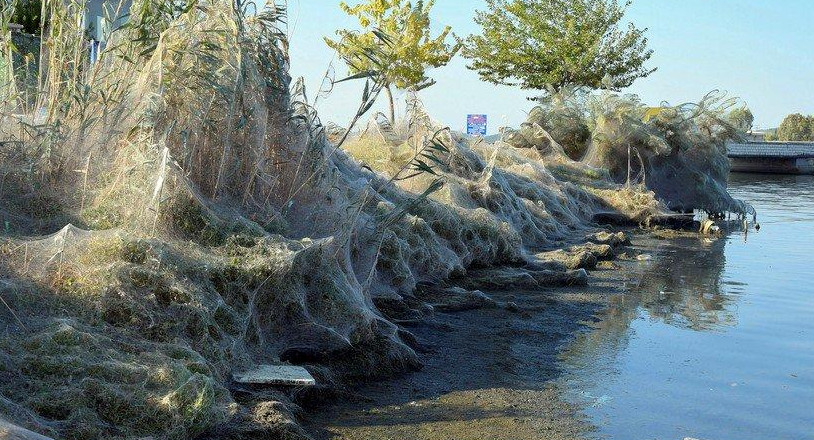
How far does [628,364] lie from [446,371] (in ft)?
5.43

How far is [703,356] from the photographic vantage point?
8.10 meters

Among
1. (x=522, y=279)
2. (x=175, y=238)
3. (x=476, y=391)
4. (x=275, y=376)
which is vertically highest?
(x=175, y=238)

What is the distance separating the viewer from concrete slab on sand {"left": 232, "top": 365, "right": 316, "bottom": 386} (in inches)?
220

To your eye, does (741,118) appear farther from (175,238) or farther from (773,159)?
(773,159)

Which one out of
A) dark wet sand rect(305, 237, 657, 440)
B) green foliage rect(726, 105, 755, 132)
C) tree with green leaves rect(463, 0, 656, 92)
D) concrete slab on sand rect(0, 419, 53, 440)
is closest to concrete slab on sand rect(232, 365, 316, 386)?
dark wet sand rect(305, 237, 657, 440)

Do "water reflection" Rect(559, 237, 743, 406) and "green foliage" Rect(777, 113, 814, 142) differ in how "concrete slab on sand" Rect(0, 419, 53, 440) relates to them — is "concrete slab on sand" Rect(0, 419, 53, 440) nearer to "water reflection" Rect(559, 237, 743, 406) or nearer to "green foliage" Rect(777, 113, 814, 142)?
"water reflection" Rect(559, 237, 743, 406)

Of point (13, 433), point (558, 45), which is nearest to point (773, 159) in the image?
point (558, 45)

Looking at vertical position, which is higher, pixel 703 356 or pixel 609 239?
pixel 609 239

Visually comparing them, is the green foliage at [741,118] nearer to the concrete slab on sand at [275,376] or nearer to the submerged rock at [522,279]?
the submerged rock at [522,279]

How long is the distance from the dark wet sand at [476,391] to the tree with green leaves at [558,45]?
31.0 meters

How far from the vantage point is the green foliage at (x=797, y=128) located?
99.4 meters

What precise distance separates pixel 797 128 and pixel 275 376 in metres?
104

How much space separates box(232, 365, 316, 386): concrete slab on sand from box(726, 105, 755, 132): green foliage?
812 inches

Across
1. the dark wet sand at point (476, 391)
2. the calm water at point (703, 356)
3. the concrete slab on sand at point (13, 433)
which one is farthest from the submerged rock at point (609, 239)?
the concrete slab on sand at point (13, 433)
